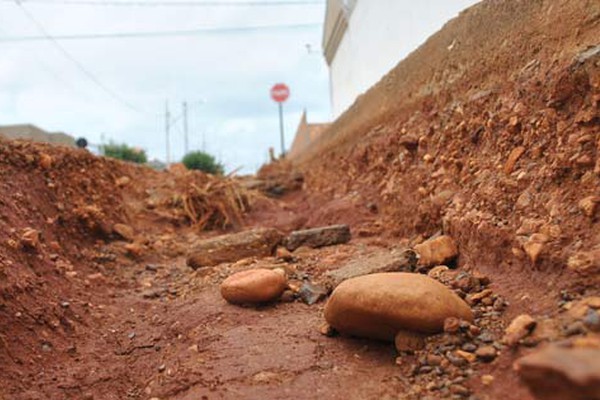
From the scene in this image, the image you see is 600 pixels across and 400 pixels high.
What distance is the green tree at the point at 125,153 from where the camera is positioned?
40.4 feet

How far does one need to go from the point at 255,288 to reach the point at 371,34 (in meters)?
3.90

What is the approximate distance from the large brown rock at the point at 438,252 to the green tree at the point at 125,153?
11.0m

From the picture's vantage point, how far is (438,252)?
2.15m

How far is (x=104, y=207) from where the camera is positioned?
13.8ft

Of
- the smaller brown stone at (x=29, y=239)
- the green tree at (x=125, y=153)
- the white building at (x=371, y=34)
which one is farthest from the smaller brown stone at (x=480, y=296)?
the green tree at (x=125, y=153)

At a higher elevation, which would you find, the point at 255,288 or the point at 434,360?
the point at 255,288

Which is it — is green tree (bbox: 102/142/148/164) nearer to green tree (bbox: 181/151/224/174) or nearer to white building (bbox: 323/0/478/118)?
green tree (bbox: 181/151/224/174)

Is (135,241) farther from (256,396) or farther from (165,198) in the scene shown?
(256,396)

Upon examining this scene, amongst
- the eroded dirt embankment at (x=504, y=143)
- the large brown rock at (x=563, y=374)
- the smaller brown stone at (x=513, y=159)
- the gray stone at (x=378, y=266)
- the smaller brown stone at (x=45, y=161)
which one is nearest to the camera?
the large brown rock at (x=563, y=374)

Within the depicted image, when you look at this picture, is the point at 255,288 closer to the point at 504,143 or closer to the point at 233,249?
the point at 233,249

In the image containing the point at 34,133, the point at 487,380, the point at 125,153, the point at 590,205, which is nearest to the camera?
the point at 487,380

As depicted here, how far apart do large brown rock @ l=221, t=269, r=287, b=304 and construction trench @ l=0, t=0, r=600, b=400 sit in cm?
1

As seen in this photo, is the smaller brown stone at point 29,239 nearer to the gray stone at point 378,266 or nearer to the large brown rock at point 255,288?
the large brown rock at point 255,288

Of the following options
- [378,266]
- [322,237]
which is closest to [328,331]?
[378,266]
